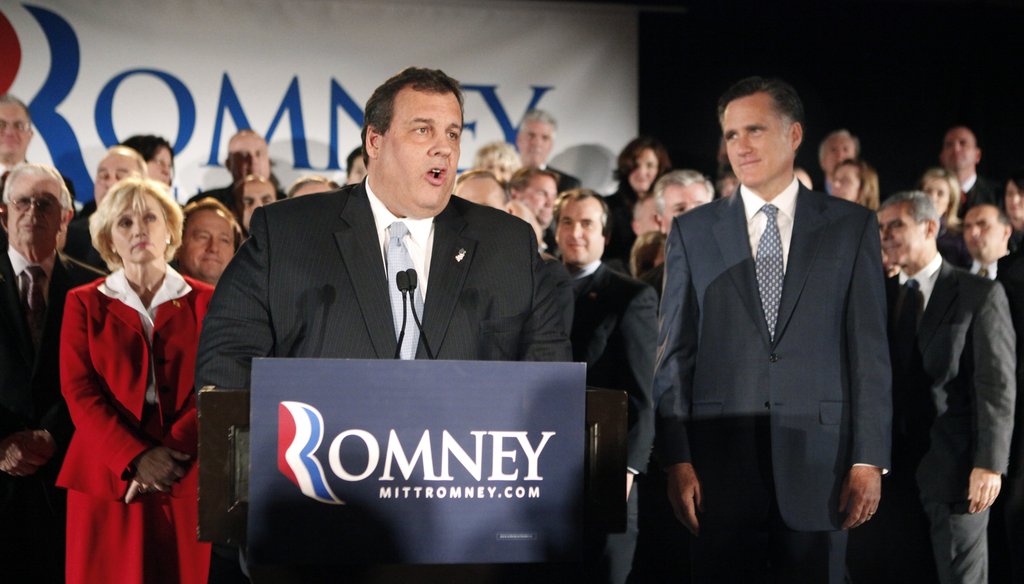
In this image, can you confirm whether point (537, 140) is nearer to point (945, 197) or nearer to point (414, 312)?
point (945, 197)

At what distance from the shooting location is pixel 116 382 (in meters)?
3.55

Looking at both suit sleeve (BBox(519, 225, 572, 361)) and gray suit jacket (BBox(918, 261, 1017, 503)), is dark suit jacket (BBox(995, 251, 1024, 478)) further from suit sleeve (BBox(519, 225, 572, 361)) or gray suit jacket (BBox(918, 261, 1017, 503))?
suit sleeve (BBox(519, 225, 572, 361))

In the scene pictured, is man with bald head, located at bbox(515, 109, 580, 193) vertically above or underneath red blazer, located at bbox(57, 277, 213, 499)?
above

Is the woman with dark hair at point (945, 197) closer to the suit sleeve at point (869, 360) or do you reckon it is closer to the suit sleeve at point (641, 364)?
the suit sleeve at point (641, 364)

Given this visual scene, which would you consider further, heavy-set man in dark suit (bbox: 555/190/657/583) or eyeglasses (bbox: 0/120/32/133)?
eyeglasses (bbox: 0/120/32/133)

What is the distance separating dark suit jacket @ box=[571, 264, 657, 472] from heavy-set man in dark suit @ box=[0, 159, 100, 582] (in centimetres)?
190

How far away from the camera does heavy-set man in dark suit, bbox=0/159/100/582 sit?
12.4ft

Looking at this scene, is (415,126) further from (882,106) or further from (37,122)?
(882,106)

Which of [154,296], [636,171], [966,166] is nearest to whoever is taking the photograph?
[154,296]

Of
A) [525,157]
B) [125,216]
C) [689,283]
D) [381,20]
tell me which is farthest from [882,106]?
[125,216]

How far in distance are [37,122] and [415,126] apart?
4.43 meters

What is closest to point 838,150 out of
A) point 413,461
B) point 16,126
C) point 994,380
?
point 994,380

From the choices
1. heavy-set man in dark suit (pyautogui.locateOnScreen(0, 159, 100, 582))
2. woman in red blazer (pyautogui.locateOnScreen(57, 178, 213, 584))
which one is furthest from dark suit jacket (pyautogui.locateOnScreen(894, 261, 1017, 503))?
heavy-set man in dark suit (pyautogui.locateOnScreen(0, 159, 100, 582))

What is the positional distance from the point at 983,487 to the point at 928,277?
0.85 m
